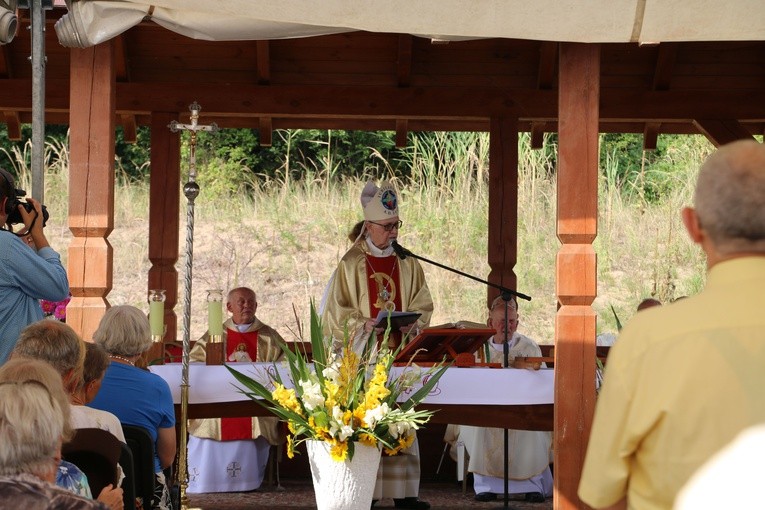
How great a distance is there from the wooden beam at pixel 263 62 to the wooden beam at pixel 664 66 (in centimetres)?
277

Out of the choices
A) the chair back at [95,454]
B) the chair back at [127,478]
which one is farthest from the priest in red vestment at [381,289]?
the chair back at [95,454]

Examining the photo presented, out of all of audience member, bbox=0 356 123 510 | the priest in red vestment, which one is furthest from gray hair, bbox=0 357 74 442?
the priest in red vestment

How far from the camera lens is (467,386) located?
6316 millimetres

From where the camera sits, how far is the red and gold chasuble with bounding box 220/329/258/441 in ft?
28.5

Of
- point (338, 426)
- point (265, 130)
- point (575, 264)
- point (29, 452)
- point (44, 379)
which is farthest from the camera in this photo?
point (265, 130)

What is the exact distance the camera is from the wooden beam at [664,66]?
8.59 m

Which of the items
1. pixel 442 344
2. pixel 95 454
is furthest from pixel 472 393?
pixel 95 454

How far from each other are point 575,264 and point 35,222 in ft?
7.85

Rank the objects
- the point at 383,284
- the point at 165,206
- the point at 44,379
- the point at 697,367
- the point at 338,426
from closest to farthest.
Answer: the point at 697,367, the point at 44,379, the point at 338,426, the point at 383,284, the point at 165,206

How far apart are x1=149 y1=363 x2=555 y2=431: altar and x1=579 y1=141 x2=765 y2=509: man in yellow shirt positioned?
13.3 feet

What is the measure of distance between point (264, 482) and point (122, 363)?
4.13m

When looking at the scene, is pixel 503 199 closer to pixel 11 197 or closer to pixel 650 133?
pixel 650 133

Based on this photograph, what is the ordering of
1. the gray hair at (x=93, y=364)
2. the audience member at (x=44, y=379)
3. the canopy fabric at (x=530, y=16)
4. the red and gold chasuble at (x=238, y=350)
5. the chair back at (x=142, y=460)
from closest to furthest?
the audience member at (x=44, y=379) → the gray hair at (x=93, y=364) → the chair back at (x=142, y=460) → the canopy fabric at (x=530, y=16) → the red and gold chasuble at (x=238, y=350)

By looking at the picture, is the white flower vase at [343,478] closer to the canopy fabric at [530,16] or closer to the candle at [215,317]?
the candle at [215,317]
